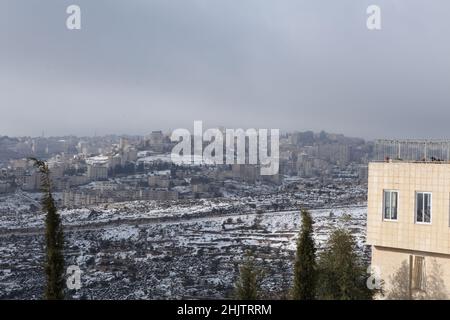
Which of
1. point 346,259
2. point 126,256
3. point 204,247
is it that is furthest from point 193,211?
point 346,259

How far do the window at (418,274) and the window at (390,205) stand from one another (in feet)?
2.84

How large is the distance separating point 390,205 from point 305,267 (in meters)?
2.01

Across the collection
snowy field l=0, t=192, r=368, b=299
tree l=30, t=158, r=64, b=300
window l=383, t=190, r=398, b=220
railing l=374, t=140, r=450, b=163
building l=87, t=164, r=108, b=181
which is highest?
railing l=374, t=140, r=450, b=163

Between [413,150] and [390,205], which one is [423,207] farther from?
[413,150]

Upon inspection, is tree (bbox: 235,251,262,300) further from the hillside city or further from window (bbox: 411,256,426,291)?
the hillside city

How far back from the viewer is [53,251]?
341 inches

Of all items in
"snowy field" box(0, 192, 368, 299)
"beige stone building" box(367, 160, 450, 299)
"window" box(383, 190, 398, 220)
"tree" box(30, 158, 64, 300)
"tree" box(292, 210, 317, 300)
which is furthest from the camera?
"snowy field" box(0, 192, 368, 299)

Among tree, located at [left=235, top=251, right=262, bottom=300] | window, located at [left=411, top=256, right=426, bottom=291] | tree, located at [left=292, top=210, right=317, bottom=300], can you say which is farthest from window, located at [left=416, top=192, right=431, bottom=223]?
tree, located at [left=235, top=251, right=262, bottom=300]

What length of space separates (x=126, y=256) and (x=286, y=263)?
43.4 ft

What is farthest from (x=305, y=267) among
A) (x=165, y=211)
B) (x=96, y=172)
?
(x=96, y=172)

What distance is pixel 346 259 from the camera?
10.6 meters

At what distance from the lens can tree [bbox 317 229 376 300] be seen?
1018cm

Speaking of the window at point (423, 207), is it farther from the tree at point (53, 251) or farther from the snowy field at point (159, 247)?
the tree at point (53, 251)

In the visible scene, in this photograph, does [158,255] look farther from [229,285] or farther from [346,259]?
[346,259]
